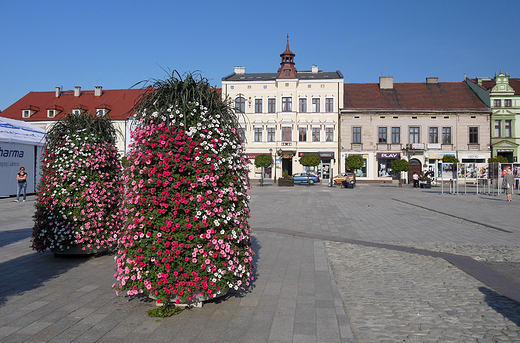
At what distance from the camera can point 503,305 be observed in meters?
4.53

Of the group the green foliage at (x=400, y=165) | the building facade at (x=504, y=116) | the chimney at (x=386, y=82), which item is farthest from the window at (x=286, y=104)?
the building facade at (x=504, y=116)

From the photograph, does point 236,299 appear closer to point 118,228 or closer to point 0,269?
point 118,228

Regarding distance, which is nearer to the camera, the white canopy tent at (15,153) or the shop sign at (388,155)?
the white canopy tent at (15,153)

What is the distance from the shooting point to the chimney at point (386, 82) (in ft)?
161

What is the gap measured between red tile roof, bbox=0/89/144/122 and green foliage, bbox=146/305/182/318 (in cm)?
4958

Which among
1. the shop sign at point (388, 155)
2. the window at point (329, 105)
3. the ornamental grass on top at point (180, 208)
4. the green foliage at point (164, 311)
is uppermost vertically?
the window at point (329, 105)

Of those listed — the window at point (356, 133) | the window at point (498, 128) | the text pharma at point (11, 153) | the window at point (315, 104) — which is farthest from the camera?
the window at point (315, 104)

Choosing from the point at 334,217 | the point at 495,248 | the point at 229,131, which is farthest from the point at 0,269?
the point at 334,217

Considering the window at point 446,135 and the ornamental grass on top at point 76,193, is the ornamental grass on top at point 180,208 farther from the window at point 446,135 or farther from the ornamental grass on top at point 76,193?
the window at point 446,135

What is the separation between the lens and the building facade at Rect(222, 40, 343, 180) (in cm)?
4622

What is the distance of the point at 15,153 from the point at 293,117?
102 feet

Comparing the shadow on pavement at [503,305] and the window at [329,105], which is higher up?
the window at [329,105]

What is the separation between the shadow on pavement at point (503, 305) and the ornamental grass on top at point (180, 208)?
9.49ft

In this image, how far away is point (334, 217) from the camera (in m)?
13.3
